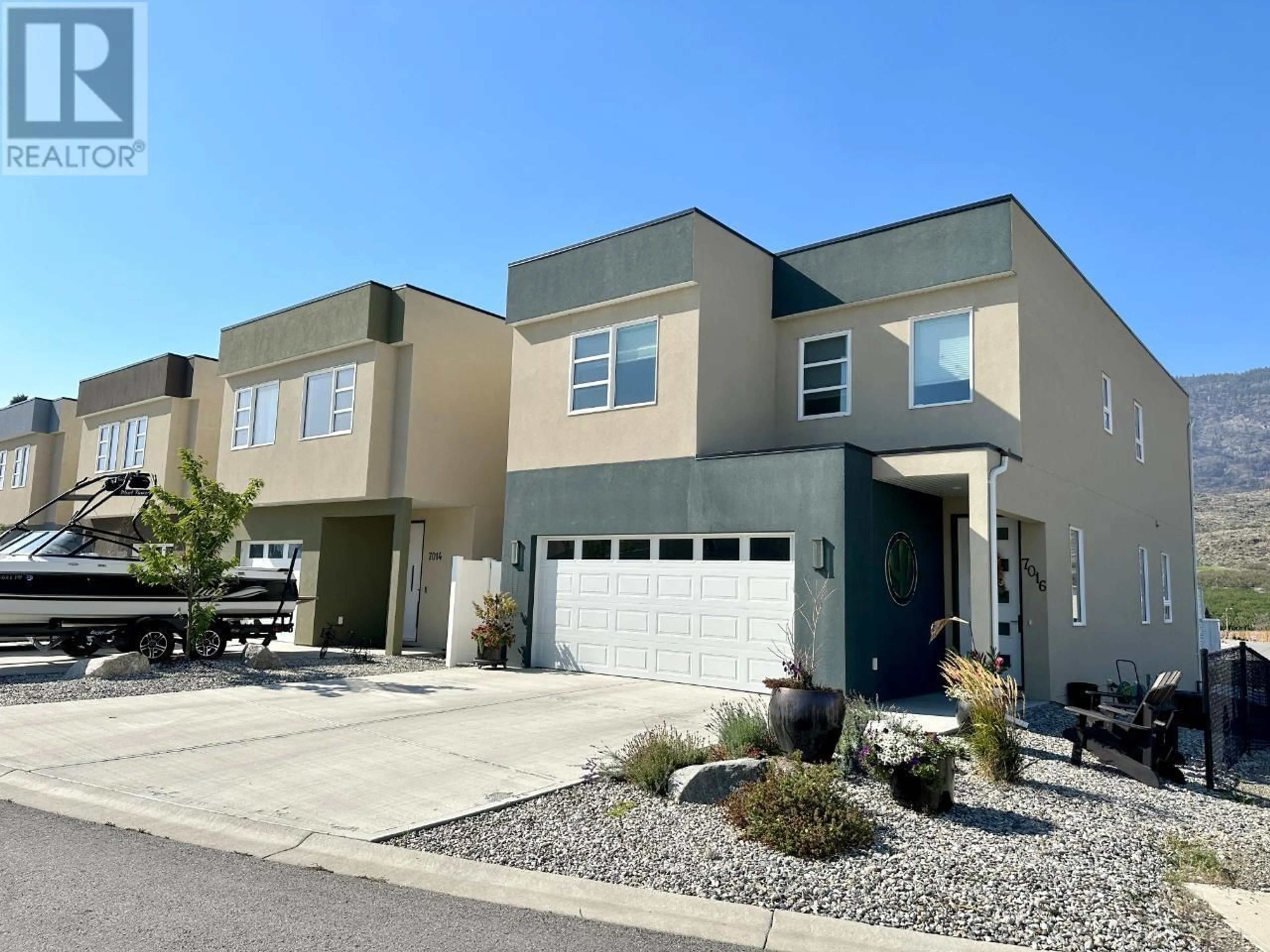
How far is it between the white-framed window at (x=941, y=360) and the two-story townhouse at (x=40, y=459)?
28.5 meters

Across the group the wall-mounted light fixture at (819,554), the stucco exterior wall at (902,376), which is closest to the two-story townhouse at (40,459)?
the stucco exterior wall at (902,376)

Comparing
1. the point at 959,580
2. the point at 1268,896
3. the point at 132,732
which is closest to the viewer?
the point at 1268,896

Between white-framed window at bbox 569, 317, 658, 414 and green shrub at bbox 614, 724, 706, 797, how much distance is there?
25.4ft

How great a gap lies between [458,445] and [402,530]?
2159 millimetres

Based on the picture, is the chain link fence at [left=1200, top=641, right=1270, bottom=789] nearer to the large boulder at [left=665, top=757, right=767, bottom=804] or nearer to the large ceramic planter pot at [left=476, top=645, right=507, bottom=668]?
the large boulder at [left=665, top=757, right=767, bottom=804]

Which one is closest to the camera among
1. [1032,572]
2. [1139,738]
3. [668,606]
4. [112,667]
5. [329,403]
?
[1139,738]

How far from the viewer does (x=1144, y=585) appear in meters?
18.8

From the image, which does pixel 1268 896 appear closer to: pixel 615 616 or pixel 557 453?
pixel 615 616

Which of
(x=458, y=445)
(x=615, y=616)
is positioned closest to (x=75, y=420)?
(x=458, y=445)

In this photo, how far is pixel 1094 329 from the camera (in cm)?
1652

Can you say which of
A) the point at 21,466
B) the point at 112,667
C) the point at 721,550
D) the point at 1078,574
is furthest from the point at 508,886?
the point at 21,466

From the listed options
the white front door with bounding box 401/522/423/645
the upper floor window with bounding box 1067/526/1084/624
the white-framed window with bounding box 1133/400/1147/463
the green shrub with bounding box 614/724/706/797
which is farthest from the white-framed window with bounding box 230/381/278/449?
the white-framed window with bounding box 1133/400/1147/463

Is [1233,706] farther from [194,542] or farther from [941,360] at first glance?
[194,542]

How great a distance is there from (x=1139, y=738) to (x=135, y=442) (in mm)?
26149
